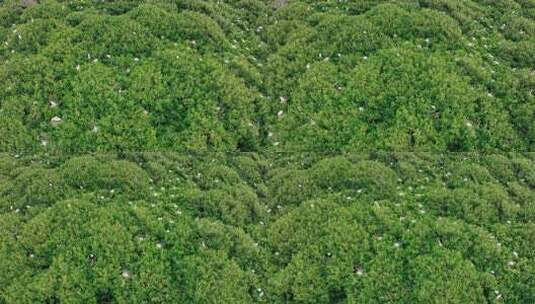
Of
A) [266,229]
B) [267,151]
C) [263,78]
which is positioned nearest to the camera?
[266,229]

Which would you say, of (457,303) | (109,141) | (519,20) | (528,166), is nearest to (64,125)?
(109,141)

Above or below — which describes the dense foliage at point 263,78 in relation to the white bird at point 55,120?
above

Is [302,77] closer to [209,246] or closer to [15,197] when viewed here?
[209,246]

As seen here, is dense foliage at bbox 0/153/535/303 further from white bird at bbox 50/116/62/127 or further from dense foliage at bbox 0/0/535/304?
white bird at bbox 50/116/62/127

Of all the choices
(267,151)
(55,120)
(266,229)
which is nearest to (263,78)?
(267,151)

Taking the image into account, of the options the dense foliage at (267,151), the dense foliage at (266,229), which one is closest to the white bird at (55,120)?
the dense foliage at (267,151)

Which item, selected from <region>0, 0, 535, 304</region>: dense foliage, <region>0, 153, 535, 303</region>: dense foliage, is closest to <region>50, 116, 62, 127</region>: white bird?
<region>0, 0, 535, 304</region>: dense foliage

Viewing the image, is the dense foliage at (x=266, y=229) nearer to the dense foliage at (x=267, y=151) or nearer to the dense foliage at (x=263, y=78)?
the dense foliage at (x=267, y=151)

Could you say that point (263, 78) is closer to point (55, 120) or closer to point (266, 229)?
point (266, 229)
